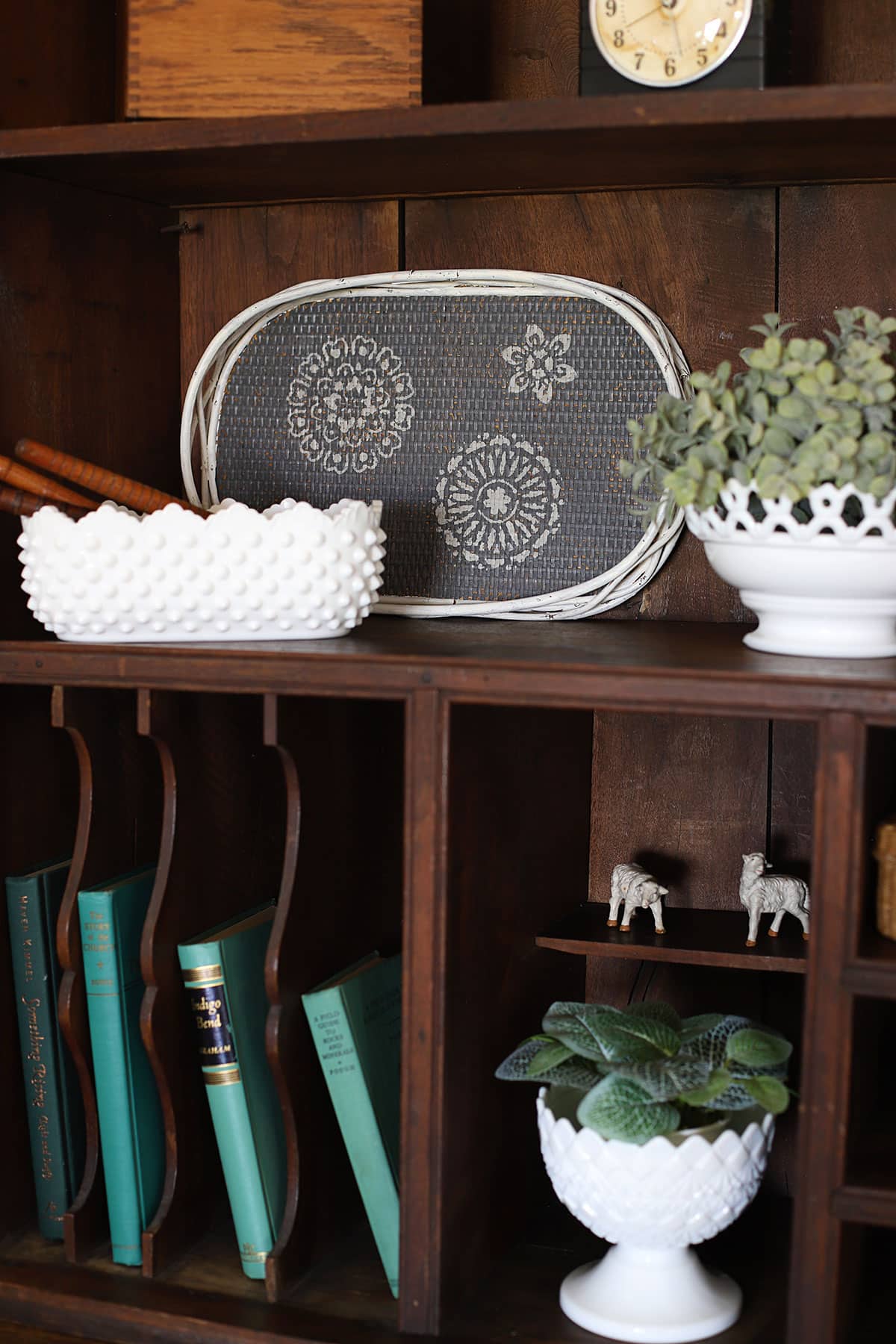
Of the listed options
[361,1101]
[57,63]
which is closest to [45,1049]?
[361,1101]

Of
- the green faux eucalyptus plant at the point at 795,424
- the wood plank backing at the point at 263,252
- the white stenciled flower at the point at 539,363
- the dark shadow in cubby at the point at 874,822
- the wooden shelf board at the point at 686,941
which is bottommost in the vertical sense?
the wooden shelf board at the point at 686,941

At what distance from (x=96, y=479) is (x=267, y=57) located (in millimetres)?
447

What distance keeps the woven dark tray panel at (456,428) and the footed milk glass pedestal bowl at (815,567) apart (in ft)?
1.09

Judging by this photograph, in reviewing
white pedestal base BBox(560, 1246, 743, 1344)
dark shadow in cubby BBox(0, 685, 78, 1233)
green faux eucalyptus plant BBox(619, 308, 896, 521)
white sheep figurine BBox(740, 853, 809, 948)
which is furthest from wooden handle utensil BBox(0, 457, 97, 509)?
white pedestal base BBox(560, 1246, 743, 1344)

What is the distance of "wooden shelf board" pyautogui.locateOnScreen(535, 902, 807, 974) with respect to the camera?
151 centimetres

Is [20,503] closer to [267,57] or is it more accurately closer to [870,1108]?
[267,57]

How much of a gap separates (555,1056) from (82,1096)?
1.73ft

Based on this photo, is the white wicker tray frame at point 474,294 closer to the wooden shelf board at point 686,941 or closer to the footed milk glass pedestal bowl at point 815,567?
the footed milk glass pedestal bowl at point 815,567

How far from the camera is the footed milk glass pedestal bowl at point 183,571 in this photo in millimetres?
1411

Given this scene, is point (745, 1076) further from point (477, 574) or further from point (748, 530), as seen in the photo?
point (477, 574)

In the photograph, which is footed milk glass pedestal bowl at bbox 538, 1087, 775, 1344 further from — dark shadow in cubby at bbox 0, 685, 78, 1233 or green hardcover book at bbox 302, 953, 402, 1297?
dark shadow in cubby at bbox 0, 685, 78, 1233

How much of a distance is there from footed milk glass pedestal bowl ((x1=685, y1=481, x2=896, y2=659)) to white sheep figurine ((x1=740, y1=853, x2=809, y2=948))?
0.28 metres

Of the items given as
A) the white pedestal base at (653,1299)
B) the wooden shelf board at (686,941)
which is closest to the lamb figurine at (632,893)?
the wooden shelf board at (686,941)

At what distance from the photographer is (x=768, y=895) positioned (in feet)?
5.05
